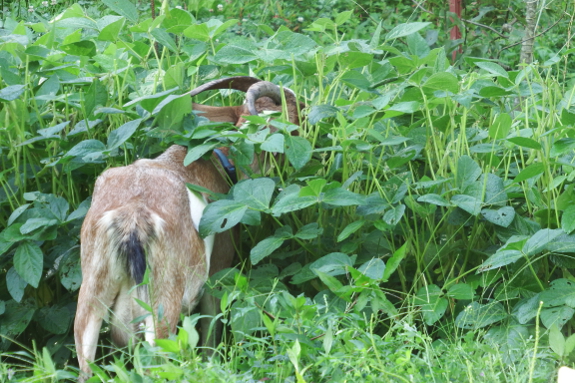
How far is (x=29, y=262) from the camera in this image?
3557mm

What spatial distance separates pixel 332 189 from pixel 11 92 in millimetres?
1585

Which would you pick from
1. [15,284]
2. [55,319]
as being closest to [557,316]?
[55,319]

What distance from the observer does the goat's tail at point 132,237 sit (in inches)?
115

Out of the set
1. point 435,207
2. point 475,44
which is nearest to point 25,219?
point 435,207

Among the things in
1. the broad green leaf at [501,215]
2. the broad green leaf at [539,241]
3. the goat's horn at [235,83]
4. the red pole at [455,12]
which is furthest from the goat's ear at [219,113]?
the red pole at [455,12]

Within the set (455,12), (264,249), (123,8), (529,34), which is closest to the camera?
(264,249)

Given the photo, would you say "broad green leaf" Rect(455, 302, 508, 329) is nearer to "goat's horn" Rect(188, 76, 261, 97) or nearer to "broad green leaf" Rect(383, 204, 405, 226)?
"broad green leaf" Rect(383, 204, 405, 226)

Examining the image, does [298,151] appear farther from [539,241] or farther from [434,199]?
[539,241]

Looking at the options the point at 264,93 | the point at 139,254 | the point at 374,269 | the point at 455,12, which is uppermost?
the point at 264,93

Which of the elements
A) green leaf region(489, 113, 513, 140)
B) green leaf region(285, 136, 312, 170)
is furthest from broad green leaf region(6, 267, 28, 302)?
green leaf region(489, 113, 513, 140)

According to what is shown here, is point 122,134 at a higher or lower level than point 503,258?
higher

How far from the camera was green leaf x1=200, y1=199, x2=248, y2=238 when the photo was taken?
3.21m

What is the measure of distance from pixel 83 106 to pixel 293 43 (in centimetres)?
108

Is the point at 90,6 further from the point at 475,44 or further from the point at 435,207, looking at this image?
the point at 435,207
